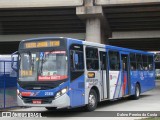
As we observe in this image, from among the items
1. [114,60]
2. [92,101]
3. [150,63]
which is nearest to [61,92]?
[92,101]

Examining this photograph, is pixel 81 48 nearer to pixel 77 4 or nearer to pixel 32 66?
pixel 32 66

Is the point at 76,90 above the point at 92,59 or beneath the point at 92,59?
beneath

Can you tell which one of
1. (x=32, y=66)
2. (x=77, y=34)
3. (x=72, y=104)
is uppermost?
(x=77, y=34)

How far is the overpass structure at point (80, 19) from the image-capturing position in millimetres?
29625

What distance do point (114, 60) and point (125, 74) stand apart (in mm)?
1794

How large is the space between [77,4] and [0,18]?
27.2 ft

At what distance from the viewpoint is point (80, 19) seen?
32.4 metres

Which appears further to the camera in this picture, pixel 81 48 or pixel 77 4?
pixel 77 4

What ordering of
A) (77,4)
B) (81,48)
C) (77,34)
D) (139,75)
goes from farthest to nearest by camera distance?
(77,34) → (77,4) → (139,75) → (81,48)

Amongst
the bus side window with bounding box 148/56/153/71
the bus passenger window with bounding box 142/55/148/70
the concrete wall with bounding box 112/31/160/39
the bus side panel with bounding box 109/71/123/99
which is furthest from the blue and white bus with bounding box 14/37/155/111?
the concrete wall with bounding box 112/31/160/39

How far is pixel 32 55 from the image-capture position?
14.7 metres

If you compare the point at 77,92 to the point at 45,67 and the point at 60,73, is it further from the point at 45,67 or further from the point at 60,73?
the point at 45,67

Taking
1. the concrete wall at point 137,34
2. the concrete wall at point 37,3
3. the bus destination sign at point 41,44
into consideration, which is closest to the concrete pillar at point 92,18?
the concrete wall at point 37,3

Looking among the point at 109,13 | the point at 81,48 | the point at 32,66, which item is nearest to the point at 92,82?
the point at 81,48
